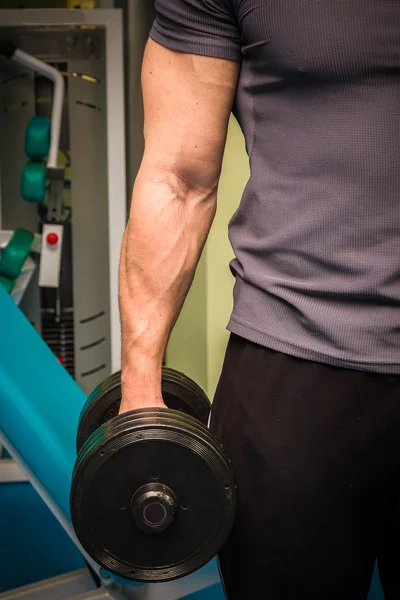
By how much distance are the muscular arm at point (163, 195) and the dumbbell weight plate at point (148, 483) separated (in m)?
0.06

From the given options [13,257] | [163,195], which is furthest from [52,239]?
[163,195]

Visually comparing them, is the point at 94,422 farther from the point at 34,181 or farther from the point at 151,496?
the point at 34,181

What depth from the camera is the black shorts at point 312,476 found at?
2.50 ft

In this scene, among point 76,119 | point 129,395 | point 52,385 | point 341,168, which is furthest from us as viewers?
point 76,119

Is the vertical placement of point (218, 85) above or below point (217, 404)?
above

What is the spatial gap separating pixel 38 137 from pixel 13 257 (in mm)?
468

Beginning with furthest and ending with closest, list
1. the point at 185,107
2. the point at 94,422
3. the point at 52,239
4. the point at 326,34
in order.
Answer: the point at 52,239, the point at 94,422, the point at 185,107, the point at 326,34

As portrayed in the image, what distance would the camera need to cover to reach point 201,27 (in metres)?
0.82

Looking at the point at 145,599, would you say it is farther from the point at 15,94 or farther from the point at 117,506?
the point at 15,94

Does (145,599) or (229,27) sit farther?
(145,599)

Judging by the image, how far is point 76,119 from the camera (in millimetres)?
2857

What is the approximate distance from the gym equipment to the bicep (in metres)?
1.75

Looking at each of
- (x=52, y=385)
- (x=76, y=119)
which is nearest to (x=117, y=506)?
(x=52, y=385)

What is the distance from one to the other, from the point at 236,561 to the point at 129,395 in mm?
232
